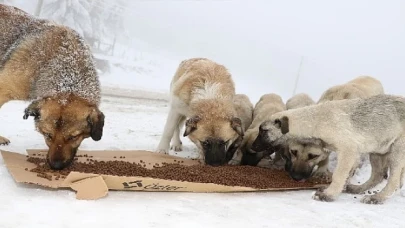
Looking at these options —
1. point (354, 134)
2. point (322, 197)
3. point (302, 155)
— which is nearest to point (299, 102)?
point (302, 155)

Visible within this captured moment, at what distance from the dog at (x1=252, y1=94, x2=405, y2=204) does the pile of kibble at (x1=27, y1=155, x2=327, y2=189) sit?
539mm

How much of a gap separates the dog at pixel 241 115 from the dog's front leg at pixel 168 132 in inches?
47.1

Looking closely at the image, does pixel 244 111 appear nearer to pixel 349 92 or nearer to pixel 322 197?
pixel 349 92

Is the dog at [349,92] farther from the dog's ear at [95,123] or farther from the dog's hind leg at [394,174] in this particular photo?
the dog's ear at [95,123]

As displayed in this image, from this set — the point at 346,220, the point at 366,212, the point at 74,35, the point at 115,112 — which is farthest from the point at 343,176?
the point at 115,112

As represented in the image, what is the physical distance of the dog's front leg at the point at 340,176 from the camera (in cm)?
646

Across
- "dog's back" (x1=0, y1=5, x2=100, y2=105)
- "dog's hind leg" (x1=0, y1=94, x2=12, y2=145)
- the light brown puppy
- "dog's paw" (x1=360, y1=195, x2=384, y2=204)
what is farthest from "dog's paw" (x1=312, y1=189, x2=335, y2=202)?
"dog's hind leg" (x1=0, y1=94, x2=12, y2=145)

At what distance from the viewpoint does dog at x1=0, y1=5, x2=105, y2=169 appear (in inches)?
231

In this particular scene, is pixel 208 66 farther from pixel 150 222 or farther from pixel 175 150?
pixel 150 222

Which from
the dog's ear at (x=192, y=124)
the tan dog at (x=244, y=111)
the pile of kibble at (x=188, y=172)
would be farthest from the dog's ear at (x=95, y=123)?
the tan dog at (x=244, y=111)

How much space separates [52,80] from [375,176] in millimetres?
4994

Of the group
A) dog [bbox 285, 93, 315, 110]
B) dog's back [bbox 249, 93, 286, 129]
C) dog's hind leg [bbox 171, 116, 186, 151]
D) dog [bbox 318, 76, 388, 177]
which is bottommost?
dog's hind leg [bbox 171, 116, 186, 151]

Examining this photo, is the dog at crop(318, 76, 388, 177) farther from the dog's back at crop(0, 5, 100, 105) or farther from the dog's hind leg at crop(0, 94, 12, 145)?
the dog's hind leg at crop(0, 94, 12, 145)

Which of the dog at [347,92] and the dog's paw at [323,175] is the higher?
the dog at [347,92]
